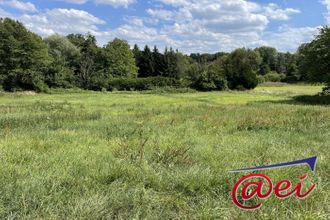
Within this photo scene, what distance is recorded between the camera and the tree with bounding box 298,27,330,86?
90.4ft

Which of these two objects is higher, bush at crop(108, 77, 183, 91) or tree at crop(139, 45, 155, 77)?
tree at crop(139, 45, 155, 77)

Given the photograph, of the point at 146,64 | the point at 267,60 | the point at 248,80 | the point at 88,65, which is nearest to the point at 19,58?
the point at 88,65

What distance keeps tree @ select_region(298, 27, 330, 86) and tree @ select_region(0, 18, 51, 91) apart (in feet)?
103

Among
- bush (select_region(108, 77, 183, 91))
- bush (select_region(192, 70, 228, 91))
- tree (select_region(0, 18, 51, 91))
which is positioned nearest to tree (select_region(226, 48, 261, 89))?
bush (select_region(192, 70, 228, 91))

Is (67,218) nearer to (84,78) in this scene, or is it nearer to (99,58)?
(84,78)

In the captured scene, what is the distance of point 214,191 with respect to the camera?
4.52 meters

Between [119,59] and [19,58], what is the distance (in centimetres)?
2103

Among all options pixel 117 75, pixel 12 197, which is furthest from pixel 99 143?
pixel 117 75

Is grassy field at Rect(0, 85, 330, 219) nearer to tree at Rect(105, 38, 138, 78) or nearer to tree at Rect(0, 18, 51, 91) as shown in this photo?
tree at Rect(0, 18, 51, 91)

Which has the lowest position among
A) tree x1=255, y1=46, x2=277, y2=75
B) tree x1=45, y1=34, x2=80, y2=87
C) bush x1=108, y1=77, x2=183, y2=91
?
bush x1=108, y1=77, x2=183, y2=91

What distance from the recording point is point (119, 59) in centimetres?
6025

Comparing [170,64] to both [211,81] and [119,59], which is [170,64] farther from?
[211,81]

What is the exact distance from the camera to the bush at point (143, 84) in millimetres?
49062

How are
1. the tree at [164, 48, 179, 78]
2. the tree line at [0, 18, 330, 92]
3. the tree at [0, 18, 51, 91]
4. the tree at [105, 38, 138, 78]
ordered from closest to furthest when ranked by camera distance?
the tree line at [0, 18, 330, 92], the tree at [0, 18, 51, 91], the tree at [105, 38, 138, 78], the tree at [164, 48, 179, 78]
